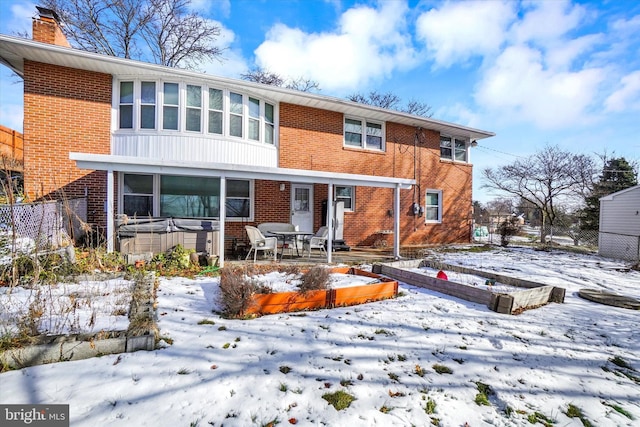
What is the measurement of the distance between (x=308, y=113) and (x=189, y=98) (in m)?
4.05

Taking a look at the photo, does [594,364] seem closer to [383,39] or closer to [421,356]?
[421,356]

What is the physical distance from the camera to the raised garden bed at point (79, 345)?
2697 mm

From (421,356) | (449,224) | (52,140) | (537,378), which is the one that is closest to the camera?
(537,378)

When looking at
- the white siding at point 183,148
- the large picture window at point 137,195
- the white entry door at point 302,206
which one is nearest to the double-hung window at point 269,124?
the white siding at point 183,148

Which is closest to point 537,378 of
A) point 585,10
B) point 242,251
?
point 242,251

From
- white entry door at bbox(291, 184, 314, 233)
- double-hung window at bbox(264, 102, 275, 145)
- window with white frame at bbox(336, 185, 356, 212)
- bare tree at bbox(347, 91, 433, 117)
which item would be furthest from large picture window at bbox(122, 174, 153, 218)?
bare tree at bbox(347, 91, 433, 117)

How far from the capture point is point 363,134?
1245 cm

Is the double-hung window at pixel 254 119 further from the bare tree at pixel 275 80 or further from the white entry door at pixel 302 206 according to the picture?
the bare tree at pixel 275 80

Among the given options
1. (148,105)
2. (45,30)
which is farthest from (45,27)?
(148,105)

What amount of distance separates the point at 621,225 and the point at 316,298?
45.6ft

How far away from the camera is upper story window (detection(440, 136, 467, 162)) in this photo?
14656 millimetres

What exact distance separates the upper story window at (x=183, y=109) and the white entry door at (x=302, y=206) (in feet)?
8.48

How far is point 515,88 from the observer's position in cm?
1315

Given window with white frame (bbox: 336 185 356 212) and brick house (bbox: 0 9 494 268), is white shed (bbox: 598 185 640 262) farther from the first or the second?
window with white frame (bbox: 336 185 356 212)
